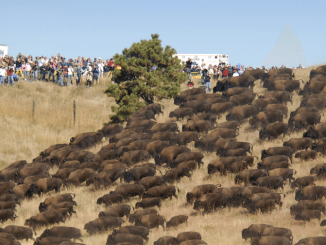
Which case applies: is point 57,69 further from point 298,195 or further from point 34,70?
point 298,195

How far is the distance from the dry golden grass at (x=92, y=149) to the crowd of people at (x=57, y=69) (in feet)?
4.01

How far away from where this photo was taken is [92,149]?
24859 millimetres

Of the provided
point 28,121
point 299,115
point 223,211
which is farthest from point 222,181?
point 28,121

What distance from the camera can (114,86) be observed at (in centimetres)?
3219

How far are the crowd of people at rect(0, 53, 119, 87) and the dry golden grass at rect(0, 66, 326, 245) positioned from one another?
122 centimetres

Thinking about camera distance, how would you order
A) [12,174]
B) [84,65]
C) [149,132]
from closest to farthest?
[12,174], [149,132], [84,65]

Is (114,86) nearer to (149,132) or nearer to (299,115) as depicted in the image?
(149,132)

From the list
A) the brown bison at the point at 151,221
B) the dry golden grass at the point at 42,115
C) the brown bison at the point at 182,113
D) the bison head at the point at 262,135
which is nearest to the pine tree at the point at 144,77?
the dry golden grass at the point at 42,115

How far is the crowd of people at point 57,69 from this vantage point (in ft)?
131

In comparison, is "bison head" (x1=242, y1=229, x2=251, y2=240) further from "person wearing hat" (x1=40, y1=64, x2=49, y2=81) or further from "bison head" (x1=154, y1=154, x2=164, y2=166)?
"person wearing hat" (x1=40, y1=64, x2=49, y2=81)

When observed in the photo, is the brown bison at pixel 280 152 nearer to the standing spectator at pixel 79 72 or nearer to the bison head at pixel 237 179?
the bison head at pixel 237 179

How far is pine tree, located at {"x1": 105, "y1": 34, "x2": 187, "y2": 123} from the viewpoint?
31.4m

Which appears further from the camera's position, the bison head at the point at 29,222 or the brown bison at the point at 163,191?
the brown bison at the point at 163,191

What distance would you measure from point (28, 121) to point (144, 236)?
22.2 m
